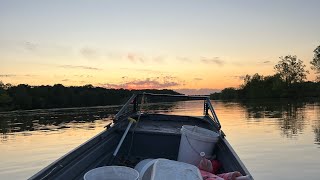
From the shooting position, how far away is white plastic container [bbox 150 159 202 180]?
186 inches

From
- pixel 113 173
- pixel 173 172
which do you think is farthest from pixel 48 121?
pixel 173 172

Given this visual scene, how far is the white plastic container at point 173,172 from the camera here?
4.72m

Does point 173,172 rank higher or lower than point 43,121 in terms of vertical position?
higher

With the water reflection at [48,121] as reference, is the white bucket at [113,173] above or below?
above

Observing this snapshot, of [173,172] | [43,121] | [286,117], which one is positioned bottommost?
[43,121]

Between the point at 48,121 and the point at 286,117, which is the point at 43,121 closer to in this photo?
the point at 48,121

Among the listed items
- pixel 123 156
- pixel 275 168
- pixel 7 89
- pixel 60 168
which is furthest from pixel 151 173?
pixel 7 89

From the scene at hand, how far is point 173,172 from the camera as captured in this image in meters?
4.87

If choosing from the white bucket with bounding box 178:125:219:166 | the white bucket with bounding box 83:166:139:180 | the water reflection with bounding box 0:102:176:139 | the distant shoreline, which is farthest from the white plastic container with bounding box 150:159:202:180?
the distant shoreline

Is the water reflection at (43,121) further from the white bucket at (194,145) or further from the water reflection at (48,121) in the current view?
the white bucket at (194,145)

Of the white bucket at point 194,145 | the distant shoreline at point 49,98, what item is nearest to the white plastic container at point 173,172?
the white bucket at point 194,145

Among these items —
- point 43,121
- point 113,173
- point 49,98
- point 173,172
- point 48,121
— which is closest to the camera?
point 113,173

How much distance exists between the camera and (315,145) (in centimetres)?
1789

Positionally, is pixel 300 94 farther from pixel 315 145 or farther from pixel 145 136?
pixel 145 136
